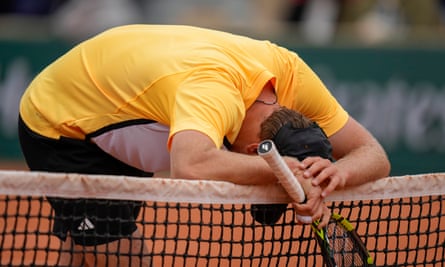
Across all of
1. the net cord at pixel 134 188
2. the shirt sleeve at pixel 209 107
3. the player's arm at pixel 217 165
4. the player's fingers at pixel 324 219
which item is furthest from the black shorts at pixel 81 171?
the player's fingers at pixel 324 219

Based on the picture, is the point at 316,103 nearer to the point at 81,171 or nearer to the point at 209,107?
the point at 209,107

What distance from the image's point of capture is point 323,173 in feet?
13.6

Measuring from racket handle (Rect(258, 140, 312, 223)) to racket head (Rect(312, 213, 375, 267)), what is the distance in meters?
0.28

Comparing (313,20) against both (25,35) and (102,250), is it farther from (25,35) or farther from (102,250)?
(102,250)

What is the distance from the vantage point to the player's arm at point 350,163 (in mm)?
4172

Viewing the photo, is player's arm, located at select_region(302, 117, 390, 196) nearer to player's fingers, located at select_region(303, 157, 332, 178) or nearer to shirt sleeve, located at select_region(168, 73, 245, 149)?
player's fingers, located at select_region(303, 157, 332, 178)

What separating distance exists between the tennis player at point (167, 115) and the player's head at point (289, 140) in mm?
97

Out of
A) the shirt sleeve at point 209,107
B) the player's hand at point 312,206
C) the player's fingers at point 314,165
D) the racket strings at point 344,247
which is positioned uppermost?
the shirt sleeve at point 209,107

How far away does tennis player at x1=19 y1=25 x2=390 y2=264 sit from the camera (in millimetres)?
4117

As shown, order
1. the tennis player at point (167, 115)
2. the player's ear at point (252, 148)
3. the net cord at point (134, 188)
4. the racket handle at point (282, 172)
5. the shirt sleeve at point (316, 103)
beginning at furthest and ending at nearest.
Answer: the shirt sleeve at point (316, 103) < the player's ear at point (252, 148) < the tennis player at point (167, 115) < the net cord at point (134, 188) < the racket handle at point (282, 172)

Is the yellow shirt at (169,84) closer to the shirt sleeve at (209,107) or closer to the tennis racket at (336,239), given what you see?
the shirt sleeve at (209,107)

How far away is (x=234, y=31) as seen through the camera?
37.3 ft

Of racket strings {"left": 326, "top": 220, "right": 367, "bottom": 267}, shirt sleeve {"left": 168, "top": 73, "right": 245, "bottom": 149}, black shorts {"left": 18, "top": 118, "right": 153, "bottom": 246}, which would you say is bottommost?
racket strings {"left": 326, "top": 220, "right": 367, "bottom": 267}

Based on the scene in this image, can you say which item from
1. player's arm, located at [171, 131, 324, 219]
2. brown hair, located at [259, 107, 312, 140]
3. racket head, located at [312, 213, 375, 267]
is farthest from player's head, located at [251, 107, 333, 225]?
racket head, located at [312, 213, 375, 267]
